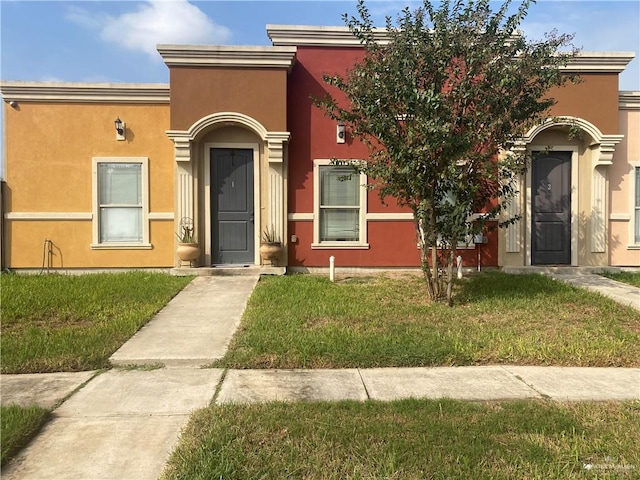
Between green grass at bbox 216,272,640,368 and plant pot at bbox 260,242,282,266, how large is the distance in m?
1.08

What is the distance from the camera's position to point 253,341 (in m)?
5.41

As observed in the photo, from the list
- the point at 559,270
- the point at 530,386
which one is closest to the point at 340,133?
the point at 559,270

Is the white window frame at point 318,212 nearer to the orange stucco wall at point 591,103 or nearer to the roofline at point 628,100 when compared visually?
the orange stucco wall at point 591,103

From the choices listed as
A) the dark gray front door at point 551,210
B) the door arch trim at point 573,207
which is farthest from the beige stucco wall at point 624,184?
the dark gray front door at point 551,210

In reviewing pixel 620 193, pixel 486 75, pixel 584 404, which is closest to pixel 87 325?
pixel 584 404

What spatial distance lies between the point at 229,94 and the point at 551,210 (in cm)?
777

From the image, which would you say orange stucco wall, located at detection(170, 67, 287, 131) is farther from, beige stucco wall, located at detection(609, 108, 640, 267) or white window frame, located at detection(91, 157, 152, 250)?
beige stucco wall, located at detection(609, 108, 640, 267)

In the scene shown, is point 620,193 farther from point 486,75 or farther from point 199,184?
point 199,184

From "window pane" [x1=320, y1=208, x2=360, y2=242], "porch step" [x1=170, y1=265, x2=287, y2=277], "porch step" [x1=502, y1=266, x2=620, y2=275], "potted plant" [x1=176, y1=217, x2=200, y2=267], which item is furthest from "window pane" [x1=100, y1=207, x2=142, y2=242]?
"porch step" [x1=502, y1=266, x2=620, y2=275]

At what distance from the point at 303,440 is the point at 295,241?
7.14 metres

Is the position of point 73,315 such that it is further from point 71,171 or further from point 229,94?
point 229,94

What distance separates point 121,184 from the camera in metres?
10.2

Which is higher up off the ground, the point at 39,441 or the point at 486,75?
the point at 486,75

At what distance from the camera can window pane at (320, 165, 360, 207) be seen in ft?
33.5
